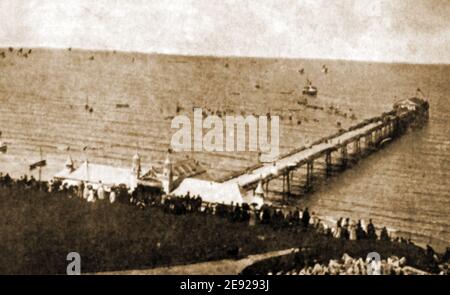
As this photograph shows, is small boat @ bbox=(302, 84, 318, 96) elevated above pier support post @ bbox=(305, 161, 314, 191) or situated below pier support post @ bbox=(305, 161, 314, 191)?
above

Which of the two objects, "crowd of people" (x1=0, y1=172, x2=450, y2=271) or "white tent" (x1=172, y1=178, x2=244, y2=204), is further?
"white tent" (x1=172, y1=178, x2=244, y2=204)

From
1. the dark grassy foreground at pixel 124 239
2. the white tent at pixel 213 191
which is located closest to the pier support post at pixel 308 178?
the white tent at pixel 213 191

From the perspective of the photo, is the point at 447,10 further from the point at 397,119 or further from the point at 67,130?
the point at 67,130

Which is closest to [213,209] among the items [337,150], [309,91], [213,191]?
[213,191]

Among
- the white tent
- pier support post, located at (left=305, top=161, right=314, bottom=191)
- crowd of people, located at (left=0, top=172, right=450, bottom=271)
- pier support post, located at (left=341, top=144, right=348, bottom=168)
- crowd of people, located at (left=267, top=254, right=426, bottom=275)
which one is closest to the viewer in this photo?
crowd of people, located at (left=267, top=254, right=426, bottom=275)

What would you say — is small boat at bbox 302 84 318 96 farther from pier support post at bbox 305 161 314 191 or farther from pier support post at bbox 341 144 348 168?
pier support post at bbox 305 161 314 191

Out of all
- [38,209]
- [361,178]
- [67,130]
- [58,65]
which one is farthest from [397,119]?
[58,65]

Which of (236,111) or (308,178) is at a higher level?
(236,111)

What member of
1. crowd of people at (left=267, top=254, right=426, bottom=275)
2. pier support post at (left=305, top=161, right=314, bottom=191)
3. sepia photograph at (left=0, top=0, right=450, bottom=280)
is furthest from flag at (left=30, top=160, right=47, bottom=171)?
crowd of people at (left=267, top=254, right=426, bottom=275)

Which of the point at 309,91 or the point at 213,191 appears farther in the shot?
the point at 309,91

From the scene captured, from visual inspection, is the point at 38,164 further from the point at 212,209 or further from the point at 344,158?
the point at 344,158
